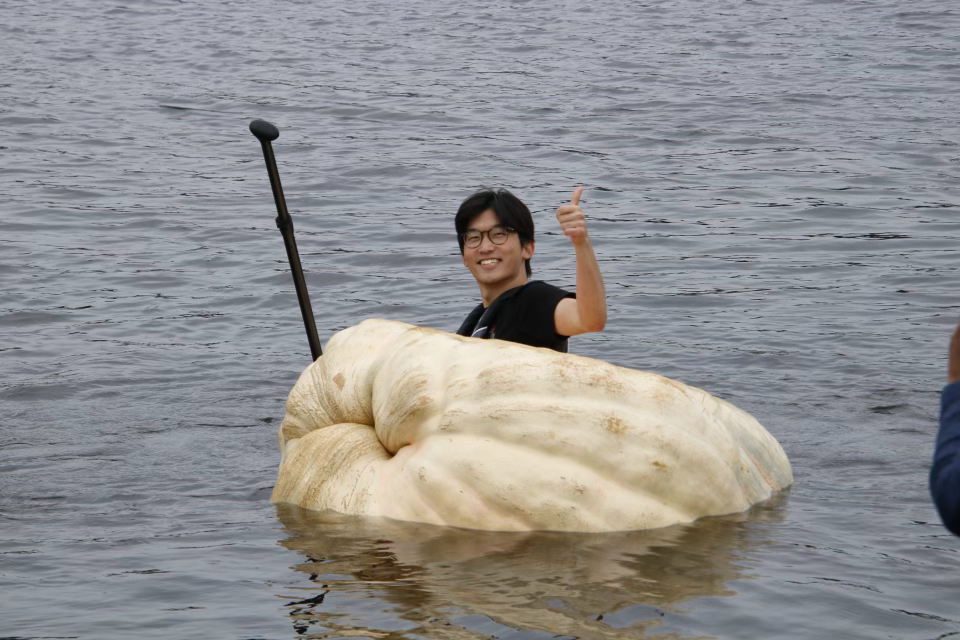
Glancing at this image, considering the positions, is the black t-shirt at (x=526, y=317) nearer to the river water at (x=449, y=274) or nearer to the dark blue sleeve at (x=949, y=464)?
the river water at (x=449, y=274)

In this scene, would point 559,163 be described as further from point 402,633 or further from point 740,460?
point 402,633

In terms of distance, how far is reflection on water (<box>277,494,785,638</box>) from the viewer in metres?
4.32

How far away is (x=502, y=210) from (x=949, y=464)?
11.8ft

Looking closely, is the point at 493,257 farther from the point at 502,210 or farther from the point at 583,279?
the point at 583,279

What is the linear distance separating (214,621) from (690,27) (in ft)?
61.7

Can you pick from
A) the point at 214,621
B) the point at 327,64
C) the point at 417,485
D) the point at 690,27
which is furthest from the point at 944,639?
the point at 690,27

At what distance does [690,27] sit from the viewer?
2203cm

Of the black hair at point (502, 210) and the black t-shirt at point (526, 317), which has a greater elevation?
the black hair at point (502, 210)

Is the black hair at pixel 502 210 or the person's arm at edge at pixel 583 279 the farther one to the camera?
the black hair at pixel 502 210

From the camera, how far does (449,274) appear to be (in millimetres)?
10742

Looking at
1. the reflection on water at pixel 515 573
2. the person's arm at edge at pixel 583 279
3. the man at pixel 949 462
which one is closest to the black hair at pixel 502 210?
the person's arm at edge at pixel 583 279

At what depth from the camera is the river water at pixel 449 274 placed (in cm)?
470

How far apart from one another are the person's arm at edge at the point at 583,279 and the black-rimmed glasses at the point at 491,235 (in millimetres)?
429

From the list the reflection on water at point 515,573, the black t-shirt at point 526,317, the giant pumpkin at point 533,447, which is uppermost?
the black t-shirt at point 526,317
